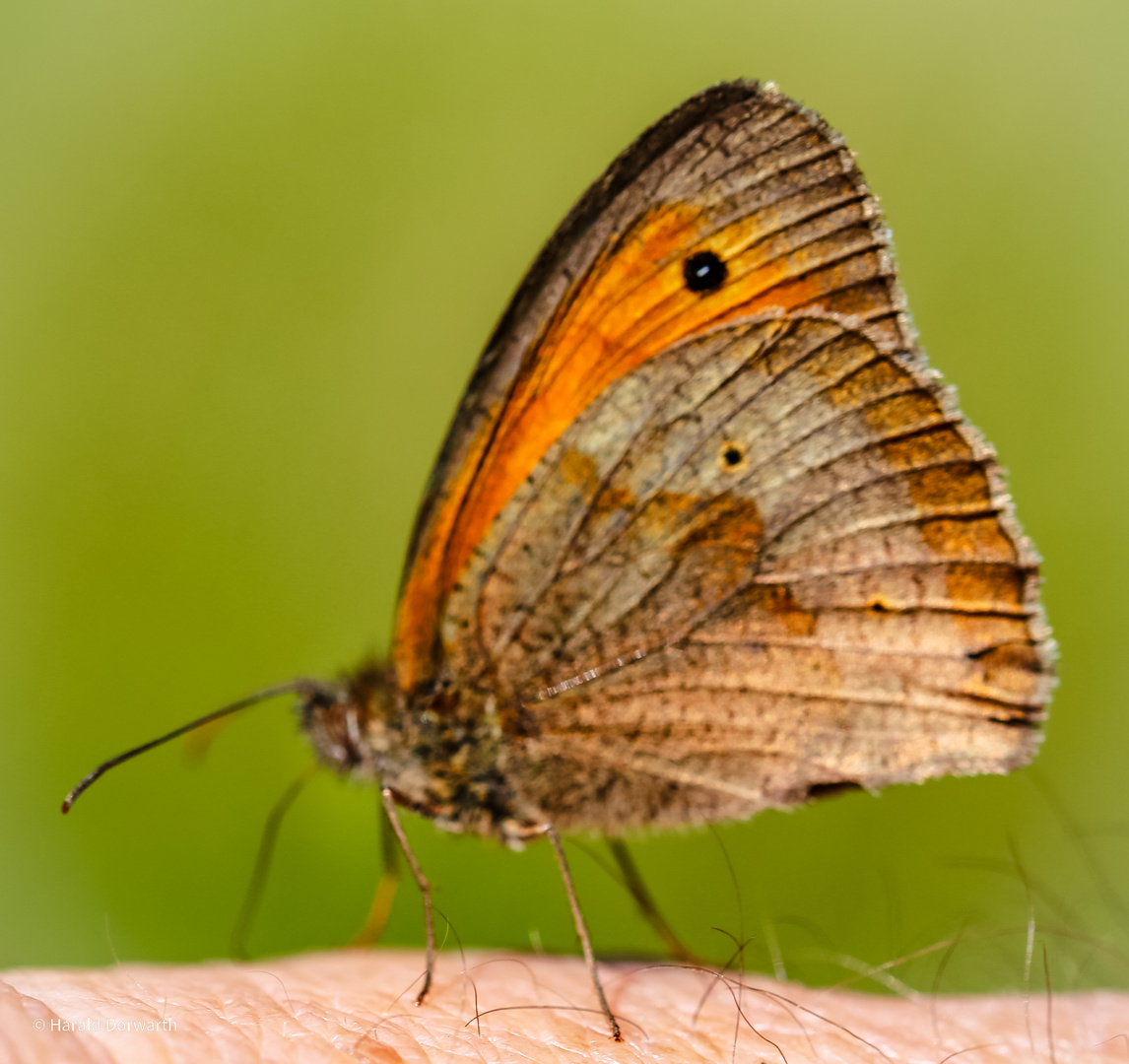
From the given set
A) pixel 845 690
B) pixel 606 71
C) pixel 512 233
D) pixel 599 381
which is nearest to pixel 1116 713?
pixel 845 690

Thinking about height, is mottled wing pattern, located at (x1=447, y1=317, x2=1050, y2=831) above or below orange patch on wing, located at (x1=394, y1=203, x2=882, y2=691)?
below

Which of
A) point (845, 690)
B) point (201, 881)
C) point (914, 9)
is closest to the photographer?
point (845, 690)

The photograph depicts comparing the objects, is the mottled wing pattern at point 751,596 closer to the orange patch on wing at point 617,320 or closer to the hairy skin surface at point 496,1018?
the orange patch on wing at point 617,320

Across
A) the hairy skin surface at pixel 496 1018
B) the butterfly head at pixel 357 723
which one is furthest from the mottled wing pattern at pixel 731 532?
the hairy skin surface at pixel 496 1018

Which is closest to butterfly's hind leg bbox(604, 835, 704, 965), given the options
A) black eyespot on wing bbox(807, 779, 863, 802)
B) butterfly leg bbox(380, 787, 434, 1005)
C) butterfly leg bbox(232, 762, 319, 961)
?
black eyespot on wing bbox(807, 779, 863, 802)

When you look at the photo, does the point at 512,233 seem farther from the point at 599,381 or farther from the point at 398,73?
the point at 599,381

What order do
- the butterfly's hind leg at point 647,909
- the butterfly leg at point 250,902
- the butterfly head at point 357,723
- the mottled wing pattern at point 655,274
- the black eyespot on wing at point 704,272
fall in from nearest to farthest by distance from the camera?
the mottled wing pattern at point 655,274 < the black eyespot on wing at point 704,272 < the butterfly head at point 357,723 < the butterfly's hind leg at point 647,909 < the butterfly leg at point 250,902

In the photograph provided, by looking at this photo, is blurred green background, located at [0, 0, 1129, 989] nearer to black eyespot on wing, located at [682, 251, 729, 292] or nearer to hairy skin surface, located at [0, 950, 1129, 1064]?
hairy skin surface, located at [0, 950, 1129, 1064]

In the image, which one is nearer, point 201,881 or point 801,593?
point 801,593
